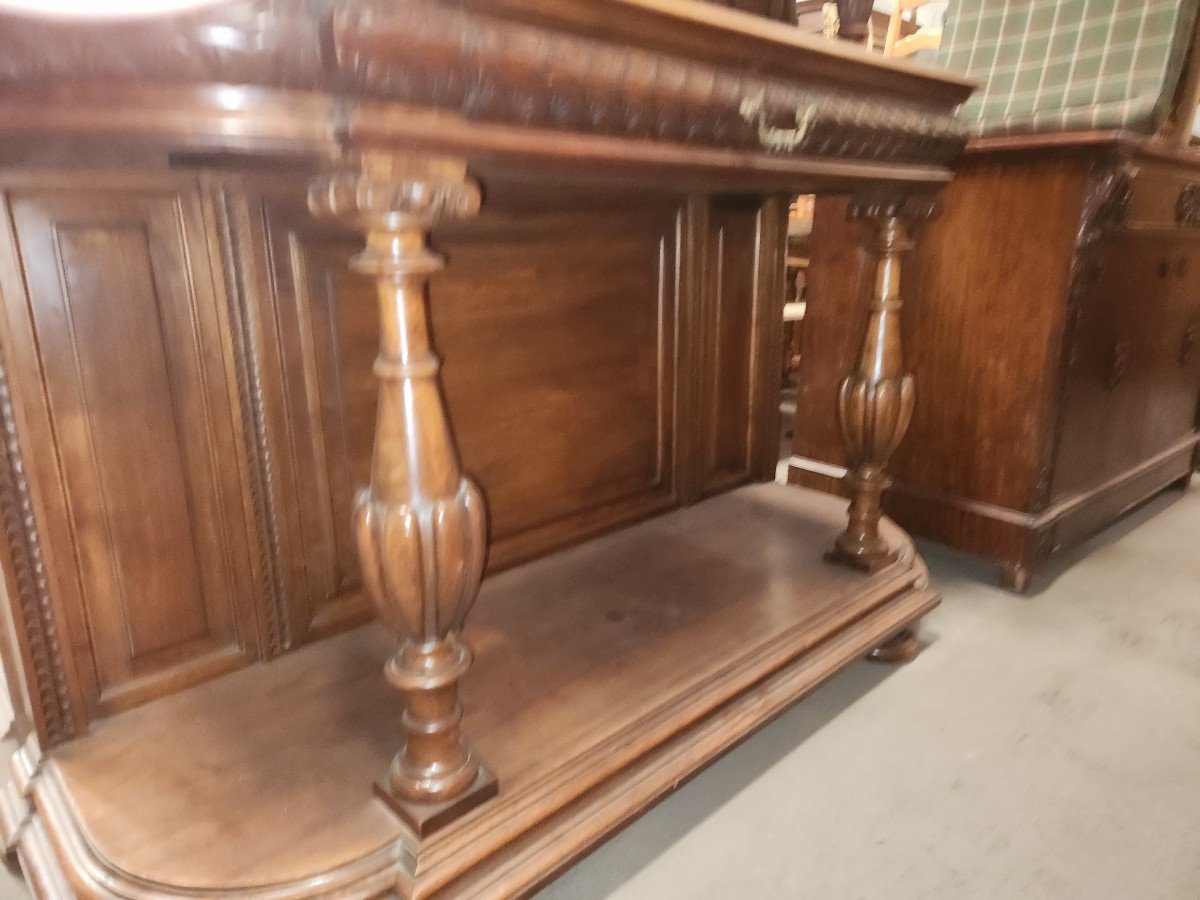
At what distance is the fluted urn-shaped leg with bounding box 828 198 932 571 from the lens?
1.25m

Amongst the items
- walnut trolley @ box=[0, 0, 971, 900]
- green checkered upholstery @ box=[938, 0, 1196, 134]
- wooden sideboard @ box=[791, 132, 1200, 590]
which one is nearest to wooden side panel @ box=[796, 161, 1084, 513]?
wooden sideboard @ box=[791, 132, 1200, 590]

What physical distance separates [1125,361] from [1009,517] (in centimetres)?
47

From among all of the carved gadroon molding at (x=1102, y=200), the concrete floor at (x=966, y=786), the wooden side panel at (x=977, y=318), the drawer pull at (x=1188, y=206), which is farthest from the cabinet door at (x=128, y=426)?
the drawer pull at (x=1188, y=206)

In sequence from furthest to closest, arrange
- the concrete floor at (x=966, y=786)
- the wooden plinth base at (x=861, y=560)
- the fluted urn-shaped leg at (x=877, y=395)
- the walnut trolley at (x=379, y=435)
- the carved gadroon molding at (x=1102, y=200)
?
the carved gadroon molding at (x=1102, y=200)
the wooden plinth base at (x=861, y=560)
the fluted urn-shaped leg at (x=877, y=395)
the concrete floor at (x=966, y=786)
the walnut trolley at (x=379, y=435)

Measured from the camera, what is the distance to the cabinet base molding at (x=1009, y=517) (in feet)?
5.57


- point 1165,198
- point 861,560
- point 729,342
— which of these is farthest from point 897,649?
point 1165,198

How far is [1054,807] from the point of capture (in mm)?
1087

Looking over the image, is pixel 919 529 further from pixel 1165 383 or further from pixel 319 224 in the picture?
pixel 319 224

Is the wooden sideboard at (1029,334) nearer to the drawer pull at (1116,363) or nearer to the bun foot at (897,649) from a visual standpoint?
the drawer pull at (1116,363)

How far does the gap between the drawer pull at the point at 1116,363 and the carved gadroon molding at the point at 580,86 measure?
3.44ft

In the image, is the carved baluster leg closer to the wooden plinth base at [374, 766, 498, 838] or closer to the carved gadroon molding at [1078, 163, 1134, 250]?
the carved gadroon molding at [1078, 163, 1134, 250]

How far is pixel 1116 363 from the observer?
1.77 metres

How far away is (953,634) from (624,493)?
0.68 meters

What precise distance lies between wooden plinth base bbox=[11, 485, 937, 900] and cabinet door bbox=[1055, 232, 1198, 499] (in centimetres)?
60
